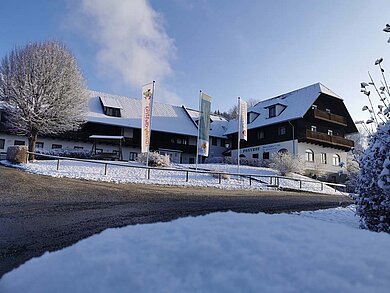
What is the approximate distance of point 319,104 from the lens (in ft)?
122

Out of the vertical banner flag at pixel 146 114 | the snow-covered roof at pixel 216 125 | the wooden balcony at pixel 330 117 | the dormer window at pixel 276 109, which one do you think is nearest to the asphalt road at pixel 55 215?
the vertical banner flag at pixel 146 114

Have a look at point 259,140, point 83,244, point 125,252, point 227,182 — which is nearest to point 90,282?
point 125,252

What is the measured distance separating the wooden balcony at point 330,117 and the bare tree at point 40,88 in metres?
25.5

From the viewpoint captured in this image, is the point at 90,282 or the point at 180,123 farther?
the point at 180,123

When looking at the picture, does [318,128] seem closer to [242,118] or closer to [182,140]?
[182,140]

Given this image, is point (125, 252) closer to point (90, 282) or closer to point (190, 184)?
point (90, 282)

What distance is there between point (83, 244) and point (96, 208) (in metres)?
5.28

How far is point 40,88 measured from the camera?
23281 millimetres

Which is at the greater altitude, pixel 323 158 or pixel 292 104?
pixel 292 104

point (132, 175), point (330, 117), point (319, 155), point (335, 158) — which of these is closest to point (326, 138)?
point (319, 155)

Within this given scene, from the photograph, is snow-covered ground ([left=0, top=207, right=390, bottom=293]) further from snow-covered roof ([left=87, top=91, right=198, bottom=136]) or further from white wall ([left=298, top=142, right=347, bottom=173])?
white wall ([left=298, top=142, right=347, bottom=173])

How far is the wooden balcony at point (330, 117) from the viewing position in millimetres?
35375

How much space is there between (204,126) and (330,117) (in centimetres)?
2228

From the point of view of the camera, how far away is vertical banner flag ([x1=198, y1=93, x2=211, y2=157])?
20.7 metres
